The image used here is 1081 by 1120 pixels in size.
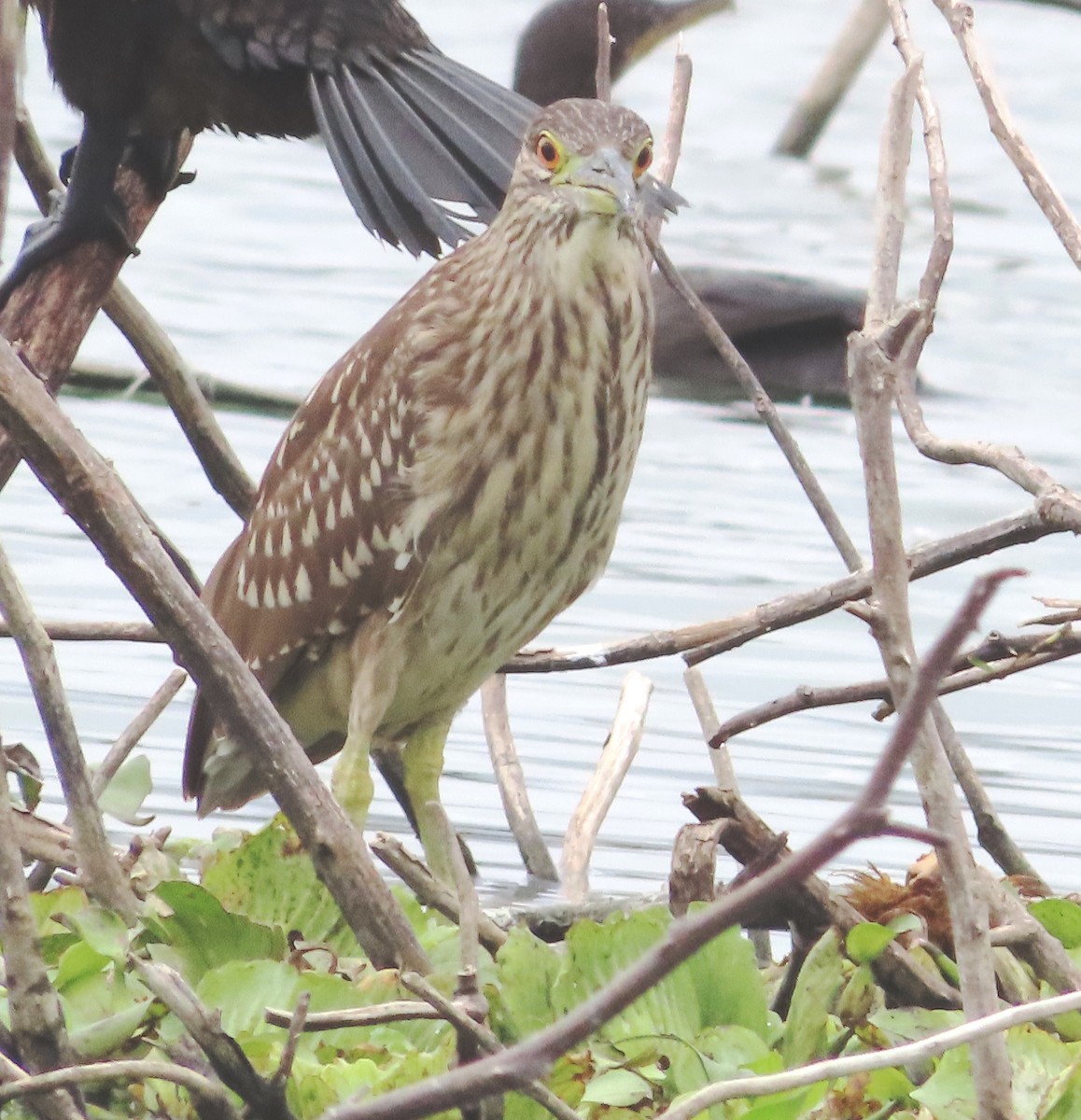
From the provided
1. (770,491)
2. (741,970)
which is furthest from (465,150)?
(770,491)

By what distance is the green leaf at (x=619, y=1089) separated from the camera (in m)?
2.87

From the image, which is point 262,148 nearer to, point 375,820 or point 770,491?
point 770,491

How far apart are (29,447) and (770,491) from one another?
5207mm

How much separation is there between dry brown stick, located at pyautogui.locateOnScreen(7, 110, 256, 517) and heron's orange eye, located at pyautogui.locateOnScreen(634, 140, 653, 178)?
0.90 meters

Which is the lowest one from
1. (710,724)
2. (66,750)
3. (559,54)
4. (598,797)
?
(598,797)

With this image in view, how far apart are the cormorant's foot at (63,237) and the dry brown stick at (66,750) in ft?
4.33

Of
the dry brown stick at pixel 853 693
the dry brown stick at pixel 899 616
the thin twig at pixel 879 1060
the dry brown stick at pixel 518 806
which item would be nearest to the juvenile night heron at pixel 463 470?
the dry brown stick at pixel 518 806

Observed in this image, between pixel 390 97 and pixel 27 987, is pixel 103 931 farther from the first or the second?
pixel 390 97

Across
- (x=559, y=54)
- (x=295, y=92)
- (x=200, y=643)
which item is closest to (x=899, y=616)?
(x=200, y=643)

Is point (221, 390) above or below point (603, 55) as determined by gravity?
below

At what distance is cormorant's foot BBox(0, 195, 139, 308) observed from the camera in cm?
402

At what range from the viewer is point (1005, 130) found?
320 cm

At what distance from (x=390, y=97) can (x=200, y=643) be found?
1974mm

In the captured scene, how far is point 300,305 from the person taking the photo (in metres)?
9.76
